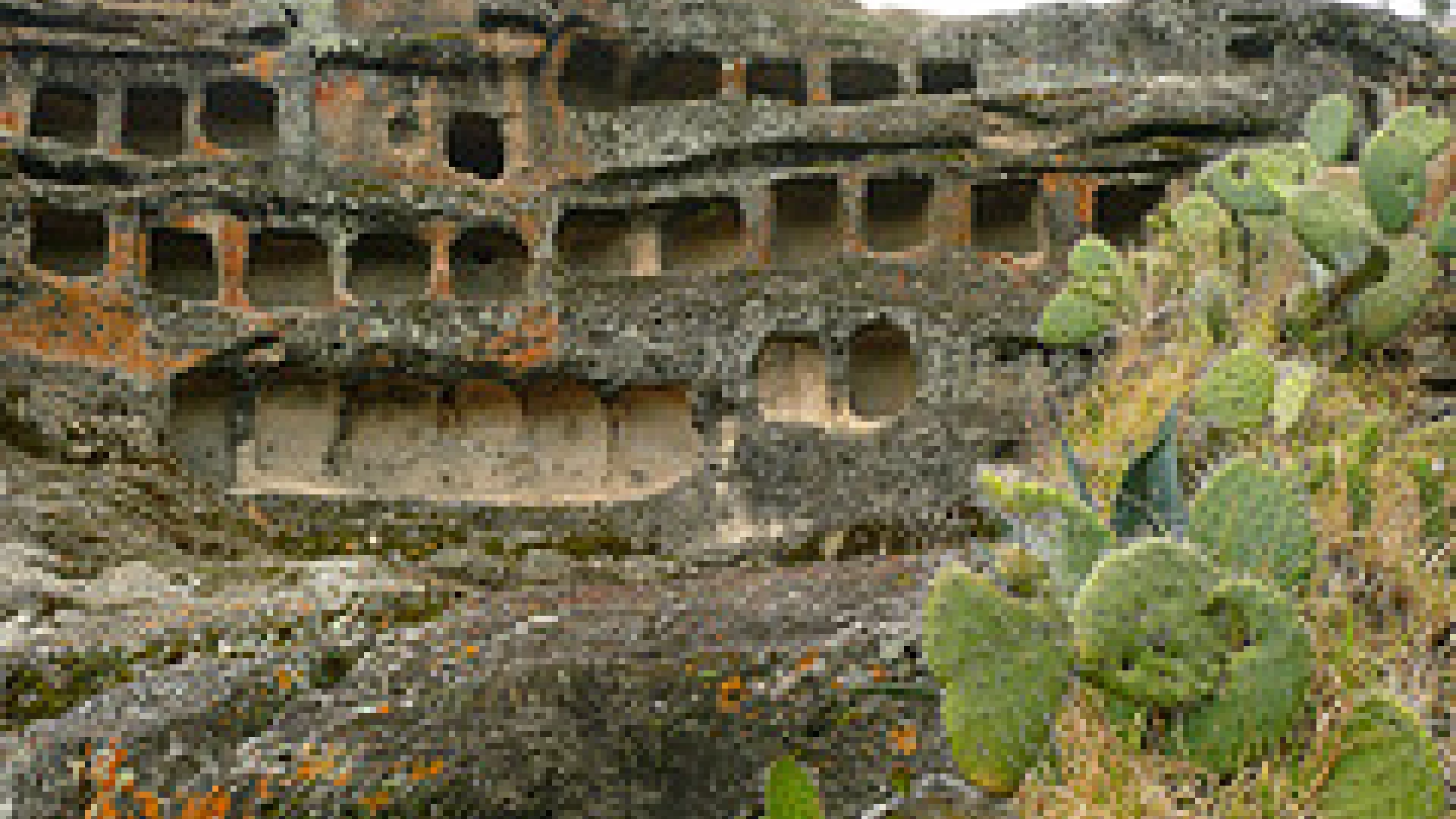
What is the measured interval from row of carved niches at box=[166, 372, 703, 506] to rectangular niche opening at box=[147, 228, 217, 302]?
2821 millimetres

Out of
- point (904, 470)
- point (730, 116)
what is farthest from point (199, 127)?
point (904, 470)

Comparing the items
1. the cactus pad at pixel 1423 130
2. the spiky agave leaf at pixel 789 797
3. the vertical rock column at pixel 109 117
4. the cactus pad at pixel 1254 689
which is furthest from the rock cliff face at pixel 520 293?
the cactus pad at pixel 1423 130

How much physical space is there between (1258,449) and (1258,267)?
169 inches

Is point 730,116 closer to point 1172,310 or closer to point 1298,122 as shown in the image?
point 1298,122

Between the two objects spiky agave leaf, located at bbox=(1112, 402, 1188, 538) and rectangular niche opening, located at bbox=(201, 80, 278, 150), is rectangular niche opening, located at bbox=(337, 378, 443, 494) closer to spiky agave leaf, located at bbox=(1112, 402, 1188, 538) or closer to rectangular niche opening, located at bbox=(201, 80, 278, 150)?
rectangular niche opening, located at bbox=(201, 80, 278, 150)

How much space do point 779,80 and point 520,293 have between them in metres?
8.19

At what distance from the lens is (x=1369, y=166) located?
992 cm

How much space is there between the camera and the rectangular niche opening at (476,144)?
26469 mm

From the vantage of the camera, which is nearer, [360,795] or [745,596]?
[360,795]

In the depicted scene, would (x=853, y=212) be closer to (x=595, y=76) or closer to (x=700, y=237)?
(x=700, y=237)

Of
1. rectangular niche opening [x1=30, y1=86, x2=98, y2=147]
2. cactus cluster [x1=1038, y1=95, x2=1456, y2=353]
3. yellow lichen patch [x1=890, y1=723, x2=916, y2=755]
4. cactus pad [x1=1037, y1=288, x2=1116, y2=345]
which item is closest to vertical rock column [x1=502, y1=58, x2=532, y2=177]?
rectangular niche opening [x1=30, y1=86, x2=98, y2=147]

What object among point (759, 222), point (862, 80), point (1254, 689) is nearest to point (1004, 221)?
point (759, 222)

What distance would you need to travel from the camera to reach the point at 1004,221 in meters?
24.8

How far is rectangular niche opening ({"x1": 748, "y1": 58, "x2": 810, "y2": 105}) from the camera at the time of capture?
28203mm
